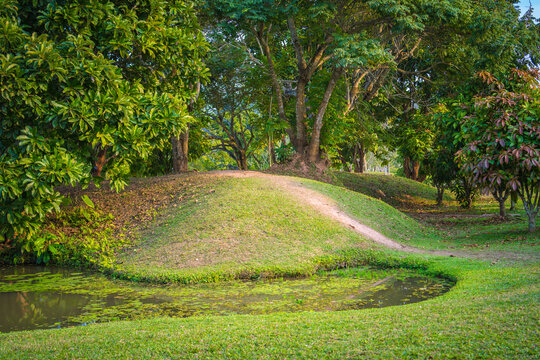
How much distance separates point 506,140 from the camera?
11188 mm

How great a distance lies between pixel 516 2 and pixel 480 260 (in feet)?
70.2

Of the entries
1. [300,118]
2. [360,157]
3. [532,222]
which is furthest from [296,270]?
[360,157]

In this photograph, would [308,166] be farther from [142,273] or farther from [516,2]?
[516,2]

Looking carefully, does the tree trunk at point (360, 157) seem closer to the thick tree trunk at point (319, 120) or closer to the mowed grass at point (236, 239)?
the thick tree trunk at point (319, 120)

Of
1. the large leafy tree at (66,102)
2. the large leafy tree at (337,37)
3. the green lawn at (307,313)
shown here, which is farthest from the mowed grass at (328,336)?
the large leafy tree at (337,37)

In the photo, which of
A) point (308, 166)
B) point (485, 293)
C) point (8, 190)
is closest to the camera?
point (485, 293)

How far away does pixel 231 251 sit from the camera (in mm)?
10172

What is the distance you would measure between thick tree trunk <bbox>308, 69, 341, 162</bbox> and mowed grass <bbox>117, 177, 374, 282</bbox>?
547cm

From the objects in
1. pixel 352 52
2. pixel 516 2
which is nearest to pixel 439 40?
pixel 352 52

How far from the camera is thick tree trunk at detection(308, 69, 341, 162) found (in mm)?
18312

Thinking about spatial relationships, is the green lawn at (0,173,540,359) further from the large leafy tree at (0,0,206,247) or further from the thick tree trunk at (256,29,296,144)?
the thick tree trunk at (256,29,296,144)

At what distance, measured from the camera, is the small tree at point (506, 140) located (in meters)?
10.8

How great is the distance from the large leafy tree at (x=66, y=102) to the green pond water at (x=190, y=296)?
1.63m

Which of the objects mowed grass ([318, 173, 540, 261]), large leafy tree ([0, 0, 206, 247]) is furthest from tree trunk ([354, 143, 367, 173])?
large leafy tree ([0, 0, 206, 247])
